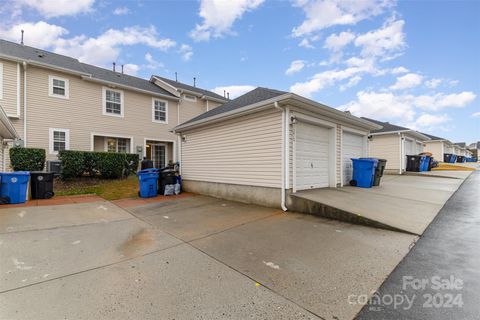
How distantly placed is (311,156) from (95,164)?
9902 mm

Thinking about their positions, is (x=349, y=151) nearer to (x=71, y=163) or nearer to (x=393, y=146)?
(x=393, y=146)

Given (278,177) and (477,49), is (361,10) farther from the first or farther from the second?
(278,177)

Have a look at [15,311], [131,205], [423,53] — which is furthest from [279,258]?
[423,53]

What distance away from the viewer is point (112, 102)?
42.2 feet

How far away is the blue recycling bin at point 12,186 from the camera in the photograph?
6.38m

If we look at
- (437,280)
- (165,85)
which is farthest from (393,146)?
(165,85)

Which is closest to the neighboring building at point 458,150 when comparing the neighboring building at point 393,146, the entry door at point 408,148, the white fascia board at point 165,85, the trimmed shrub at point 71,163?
the entry door at point 408,148

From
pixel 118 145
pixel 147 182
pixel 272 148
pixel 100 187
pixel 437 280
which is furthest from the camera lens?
pixel 118 145

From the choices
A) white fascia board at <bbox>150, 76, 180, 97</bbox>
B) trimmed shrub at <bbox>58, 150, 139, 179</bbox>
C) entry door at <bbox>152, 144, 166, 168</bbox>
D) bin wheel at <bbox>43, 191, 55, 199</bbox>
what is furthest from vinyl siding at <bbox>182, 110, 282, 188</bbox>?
white fascia board at <bbox>150, 76, 180, 97</bbox>

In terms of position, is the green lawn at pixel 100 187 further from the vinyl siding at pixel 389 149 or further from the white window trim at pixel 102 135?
the vinyl siding at pixel 389 149

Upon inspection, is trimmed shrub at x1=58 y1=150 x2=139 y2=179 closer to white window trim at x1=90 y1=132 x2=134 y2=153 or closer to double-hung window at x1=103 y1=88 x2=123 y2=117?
white window trim at x1=90 y1=132 x2=134 y2=153

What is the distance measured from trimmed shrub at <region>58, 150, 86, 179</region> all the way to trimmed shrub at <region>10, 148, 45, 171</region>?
2.83 feet

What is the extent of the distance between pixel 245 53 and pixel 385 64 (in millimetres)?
7670

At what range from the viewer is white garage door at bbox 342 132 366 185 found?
813cm
